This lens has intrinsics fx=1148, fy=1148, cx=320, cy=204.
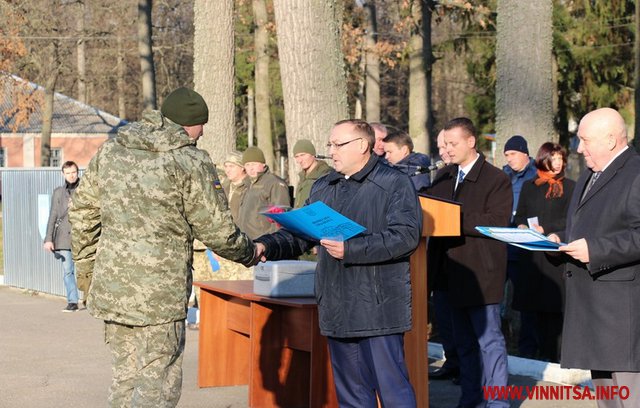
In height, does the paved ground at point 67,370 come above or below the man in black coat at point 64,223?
below

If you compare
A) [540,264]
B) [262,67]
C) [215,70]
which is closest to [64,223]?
[215,70]

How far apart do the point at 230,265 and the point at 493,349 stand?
4665mm

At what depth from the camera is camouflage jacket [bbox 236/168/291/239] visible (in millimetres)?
11852

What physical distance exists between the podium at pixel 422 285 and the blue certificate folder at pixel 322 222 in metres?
1.23

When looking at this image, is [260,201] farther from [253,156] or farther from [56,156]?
[56,156]

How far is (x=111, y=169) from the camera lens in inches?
239

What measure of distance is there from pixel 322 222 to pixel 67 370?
5.22 metres

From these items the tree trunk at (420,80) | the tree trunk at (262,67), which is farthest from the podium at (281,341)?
the tree trunk at (262,67)

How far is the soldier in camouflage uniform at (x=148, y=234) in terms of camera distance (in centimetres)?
603

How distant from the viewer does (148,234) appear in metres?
6.03

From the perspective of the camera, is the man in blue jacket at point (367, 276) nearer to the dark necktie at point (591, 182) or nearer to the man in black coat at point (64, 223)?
the dark necktie at point (591, 182)

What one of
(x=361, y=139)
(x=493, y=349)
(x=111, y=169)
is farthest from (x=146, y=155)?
(x=493, y=349)

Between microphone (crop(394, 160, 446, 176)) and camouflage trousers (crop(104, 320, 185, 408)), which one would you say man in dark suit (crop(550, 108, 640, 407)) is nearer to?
microphone (crop(394, 160, 446, 176))

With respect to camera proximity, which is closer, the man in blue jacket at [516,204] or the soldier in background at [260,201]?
the man in blue jacket at [516,204]
